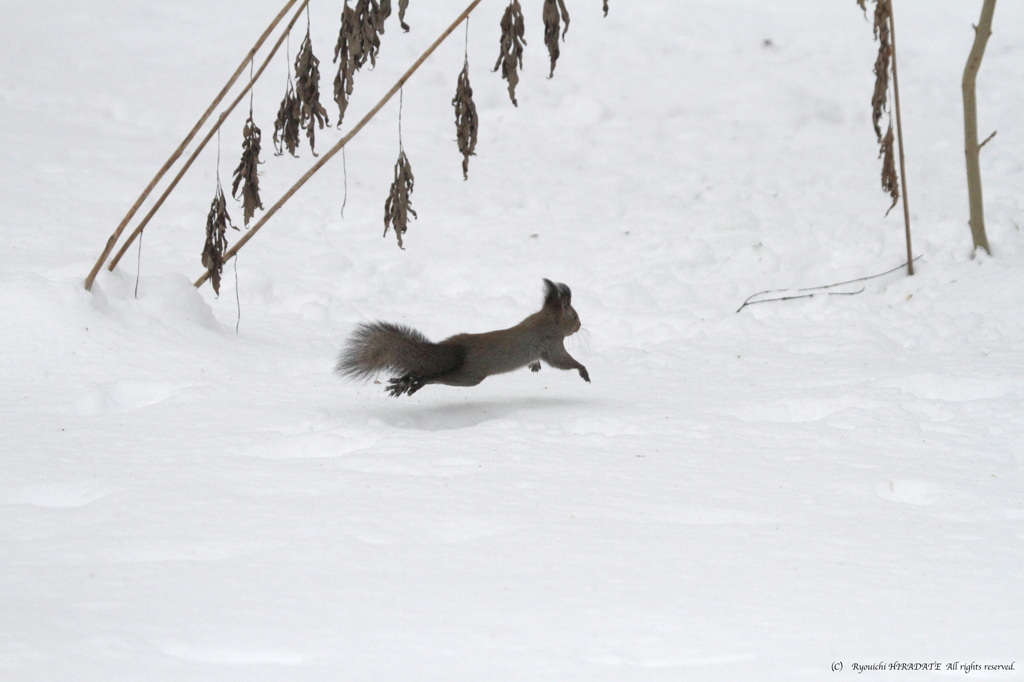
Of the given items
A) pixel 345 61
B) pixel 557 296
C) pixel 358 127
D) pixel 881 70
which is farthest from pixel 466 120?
pixel 881 70

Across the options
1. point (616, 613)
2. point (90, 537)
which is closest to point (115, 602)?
point (90, 537)

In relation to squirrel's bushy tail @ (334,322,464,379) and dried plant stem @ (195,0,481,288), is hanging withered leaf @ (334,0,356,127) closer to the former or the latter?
dried plant stem @ (195,0,481,288)

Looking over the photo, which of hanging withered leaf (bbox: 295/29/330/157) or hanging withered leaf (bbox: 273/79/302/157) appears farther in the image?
hanging withered leaf (bbox: 273/79/302/157)

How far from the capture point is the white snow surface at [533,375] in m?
1.90

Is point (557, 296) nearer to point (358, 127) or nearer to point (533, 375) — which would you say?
point (533, 375)

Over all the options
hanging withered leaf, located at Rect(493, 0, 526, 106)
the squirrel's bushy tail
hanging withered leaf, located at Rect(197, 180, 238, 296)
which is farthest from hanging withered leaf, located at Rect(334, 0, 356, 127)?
hanging withered leaf, located at Rect(197, 180, 238, 296)

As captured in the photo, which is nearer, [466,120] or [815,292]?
[466,120]

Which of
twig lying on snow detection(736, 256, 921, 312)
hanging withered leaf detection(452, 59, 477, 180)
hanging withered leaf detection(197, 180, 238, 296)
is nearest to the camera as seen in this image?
hanging withered leaf detection(452, 59, 477, 180)

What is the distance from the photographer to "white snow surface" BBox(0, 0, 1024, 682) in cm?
190

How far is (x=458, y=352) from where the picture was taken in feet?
12.8

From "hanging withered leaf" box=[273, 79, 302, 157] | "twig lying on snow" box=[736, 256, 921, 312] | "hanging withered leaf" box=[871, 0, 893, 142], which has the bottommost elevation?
"twig lying on snow" box=[736, 256, 921, 312]

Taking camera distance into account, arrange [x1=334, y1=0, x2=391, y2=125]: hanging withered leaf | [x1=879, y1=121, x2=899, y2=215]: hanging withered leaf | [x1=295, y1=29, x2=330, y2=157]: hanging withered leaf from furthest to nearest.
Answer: [x1=879, y1=121, x2=899, y2=215]: hanging withered leaf < [x1=295, y1=29, x2=330, y2=157]: hanging withered leaf < [x1=334, y1=0, x2=391, y2=125]: hanging withered leaf

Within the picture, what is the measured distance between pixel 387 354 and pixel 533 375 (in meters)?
1.40

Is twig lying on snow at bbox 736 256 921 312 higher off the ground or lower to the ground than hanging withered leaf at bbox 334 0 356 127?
lower
